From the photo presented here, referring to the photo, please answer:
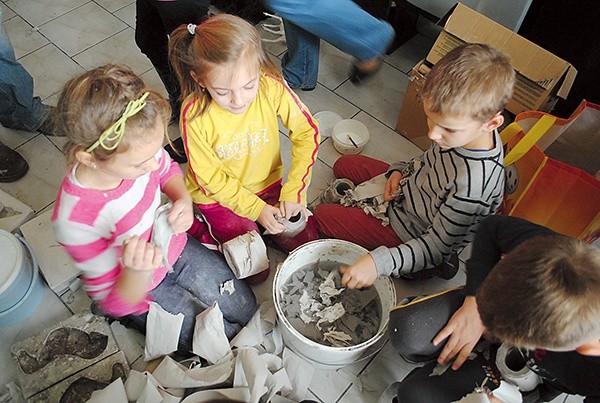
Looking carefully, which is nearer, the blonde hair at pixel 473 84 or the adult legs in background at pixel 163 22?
the blonde hair at pixel 473 84

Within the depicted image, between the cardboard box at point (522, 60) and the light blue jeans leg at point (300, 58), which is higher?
the cardboard box at point (522, 60)

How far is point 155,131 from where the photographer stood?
34.8 inches

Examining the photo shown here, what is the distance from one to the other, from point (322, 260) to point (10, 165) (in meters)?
1.08

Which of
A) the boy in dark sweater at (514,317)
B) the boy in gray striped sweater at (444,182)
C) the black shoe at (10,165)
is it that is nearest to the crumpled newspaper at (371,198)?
the boy in gray striped sweater at (444,182)

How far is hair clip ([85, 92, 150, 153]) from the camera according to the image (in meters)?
0.82

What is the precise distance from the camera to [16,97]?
1.59 metres

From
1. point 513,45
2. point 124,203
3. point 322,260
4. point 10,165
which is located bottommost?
point 10,165

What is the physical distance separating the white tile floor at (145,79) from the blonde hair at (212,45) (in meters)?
0.65

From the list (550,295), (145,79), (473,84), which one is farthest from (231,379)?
(145,79)

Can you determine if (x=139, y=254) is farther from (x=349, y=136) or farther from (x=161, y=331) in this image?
Result: (x=349, y=136)

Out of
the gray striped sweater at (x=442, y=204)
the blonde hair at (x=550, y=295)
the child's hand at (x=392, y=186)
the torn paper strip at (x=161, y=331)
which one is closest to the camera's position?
the blonde hair at (x=550, y=295)

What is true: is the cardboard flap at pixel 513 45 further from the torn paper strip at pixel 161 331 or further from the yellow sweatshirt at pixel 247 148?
the torn paper strip at pixel 161 331

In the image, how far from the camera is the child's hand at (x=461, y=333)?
1083mm

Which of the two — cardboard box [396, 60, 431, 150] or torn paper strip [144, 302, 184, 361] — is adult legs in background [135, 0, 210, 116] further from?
cardboard box [396, 60, 431, 150]
